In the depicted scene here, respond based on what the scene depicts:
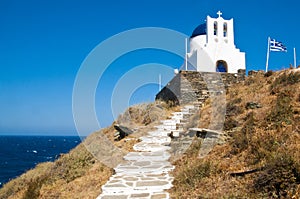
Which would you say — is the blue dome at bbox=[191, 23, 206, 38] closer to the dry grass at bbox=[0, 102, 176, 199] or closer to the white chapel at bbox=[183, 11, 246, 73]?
the white chapel at bbox=[183, 11, 246, 73]

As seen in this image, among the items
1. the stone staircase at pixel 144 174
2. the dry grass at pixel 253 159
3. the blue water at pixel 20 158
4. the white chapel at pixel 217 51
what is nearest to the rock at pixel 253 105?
the dry grass at pixel 253 159

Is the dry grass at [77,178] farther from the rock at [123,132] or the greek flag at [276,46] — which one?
the greek flag at [276,46]

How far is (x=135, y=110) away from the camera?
58.8 ft

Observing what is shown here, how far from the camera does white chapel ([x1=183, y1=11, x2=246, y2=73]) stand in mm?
20500

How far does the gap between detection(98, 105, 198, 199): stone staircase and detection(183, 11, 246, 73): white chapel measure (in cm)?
1112

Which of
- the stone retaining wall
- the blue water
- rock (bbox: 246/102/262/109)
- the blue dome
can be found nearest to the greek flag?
the stone retaining wall

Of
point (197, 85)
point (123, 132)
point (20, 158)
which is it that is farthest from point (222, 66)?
point (20, 158)

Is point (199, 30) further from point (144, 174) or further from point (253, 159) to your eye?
point (253, 159)

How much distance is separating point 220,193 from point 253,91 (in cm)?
782

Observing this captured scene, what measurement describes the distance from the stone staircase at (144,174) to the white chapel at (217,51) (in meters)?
11.1

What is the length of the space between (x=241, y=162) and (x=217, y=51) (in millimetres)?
16079

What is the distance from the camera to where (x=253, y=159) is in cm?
552

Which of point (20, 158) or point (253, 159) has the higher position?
point (253, 159)

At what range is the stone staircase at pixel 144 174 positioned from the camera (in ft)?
17.2
